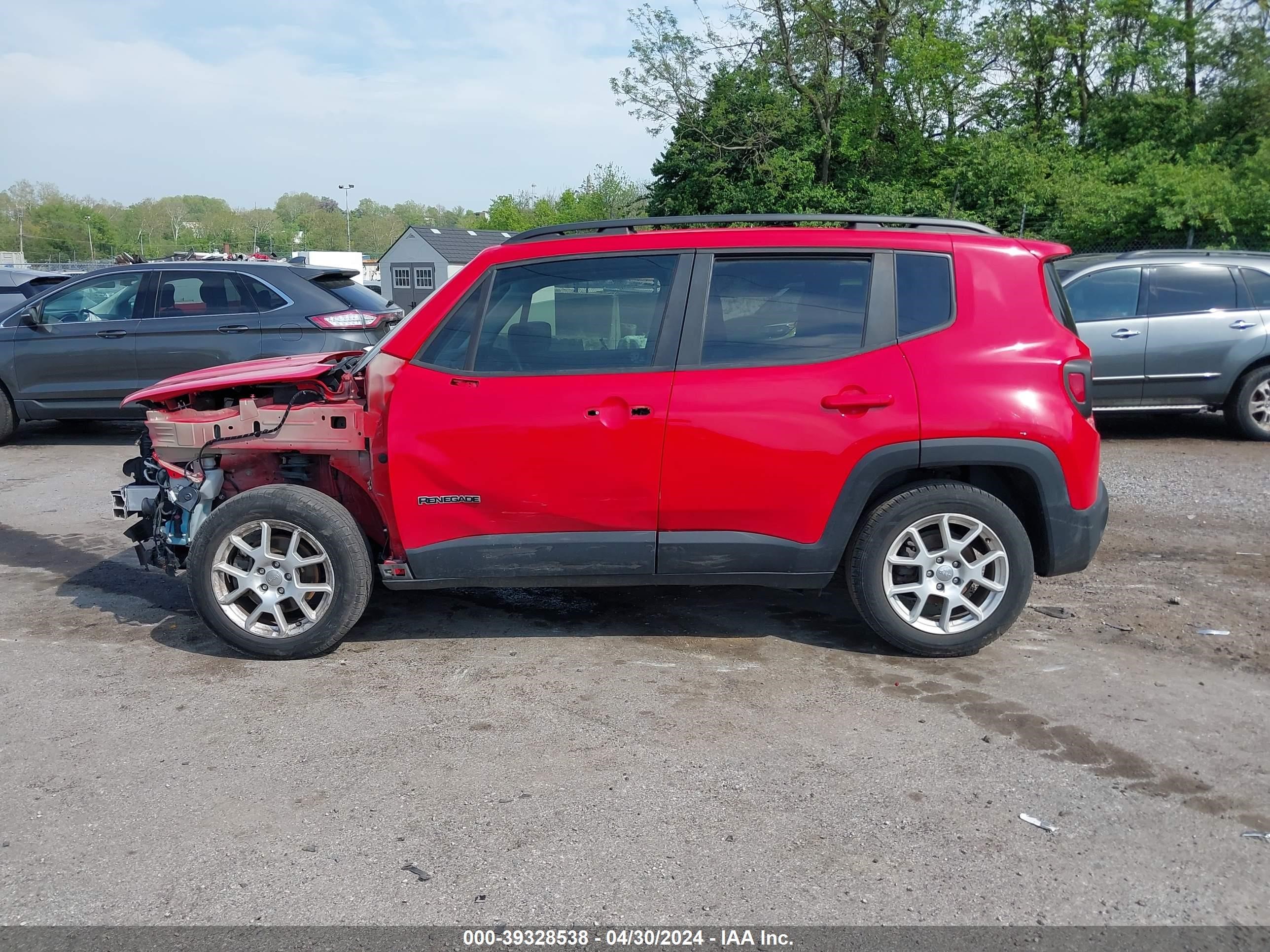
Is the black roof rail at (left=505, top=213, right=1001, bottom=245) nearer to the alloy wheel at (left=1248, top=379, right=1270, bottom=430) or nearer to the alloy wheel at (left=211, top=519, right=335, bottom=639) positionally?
the alloy wheel at (left=211, top=519, right=335, bottom=639)

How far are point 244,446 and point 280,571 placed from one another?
0.61m

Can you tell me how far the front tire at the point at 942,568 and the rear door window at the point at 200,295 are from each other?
24.0ft

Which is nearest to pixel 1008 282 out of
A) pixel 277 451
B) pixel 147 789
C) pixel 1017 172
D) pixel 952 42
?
pixel 277 451

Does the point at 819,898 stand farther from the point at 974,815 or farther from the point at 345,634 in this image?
the point at 345,634

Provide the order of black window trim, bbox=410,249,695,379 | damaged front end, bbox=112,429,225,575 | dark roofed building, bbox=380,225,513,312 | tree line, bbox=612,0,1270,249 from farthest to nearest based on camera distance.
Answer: dark roofed building, bbox=380,225,513,312 → tree line, bbox=612,0,1270,249 → damaged front end, bbox=112,429,225,575 → black window trim, bbox=410,249,695,379

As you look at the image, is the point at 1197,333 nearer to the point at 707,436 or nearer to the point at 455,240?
the point at 707,436

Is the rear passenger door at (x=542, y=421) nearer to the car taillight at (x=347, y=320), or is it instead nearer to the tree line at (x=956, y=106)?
the car taillight at (x=347, y=320)

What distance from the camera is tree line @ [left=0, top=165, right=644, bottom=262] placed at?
74.7 m

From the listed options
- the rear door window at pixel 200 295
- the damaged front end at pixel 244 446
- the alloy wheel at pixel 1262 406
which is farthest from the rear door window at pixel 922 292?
the rear door window at pixel 200 295

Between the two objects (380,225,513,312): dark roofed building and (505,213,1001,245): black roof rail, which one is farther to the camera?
(380,225,513,312): dark roofed building

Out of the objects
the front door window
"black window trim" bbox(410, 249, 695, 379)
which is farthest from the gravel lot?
the front door window

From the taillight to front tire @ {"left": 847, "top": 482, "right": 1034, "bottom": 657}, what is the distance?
546 mm

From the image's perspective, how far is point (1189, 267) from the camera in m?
9.79

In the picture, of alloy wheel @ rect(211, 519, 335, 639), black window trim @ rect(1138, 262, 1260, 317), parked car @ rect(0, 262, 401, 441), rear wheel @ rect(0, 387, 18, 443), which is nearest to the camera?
alloy wheel @ rect(211, 519, 335, 639)
